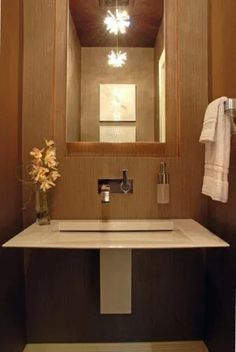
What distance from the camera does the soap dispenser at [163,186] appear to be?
161 centimetres

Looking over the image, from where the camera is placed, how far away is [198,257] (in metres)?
1.68

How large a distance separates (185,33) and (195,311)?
62.9 inches

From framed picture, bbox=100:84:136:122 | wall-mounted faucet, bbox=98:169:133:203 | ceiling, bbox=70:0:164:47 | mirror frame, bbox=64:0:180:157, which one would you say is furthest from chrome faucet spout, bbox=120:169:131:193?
ceiling, bbox=70:0:164:47

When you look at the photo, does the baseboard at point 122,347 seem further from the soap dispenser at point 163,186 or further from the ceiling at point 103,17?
the ceiling at point 103,17

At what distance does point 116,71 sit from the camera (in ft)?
5.56

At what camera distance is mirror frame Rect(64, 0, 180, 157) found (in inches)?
66.2

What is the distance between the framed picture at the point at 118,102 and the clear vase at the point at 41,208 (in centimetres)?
55

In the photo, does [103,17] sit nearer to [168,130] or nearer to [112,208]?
[168,130]

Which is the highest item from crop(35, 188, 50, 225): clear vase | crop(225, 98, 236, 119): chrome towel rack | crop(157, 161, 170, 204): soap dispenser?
crop(225, 98, 236, 119): chrome towel rack

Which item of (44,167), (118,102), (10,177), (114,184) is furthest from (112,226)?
(118,102)

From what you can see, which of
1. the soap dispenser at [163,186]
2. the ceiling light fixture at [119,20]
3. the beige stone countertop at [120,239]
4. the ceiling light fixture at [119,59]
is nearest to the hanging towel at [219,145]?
the beige stone countertop at [120,239]

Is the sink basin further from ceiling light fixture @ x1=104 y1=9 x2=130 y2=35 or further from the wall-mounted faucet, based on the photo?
ceiling light fixture @ x1=104 y1=9 x2=130 y2=35

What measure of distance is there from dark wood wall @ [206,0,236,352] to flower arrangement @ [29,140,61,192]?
2.90ft

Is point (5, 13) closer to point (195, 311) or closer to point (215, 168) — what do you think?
point (215, 168)
